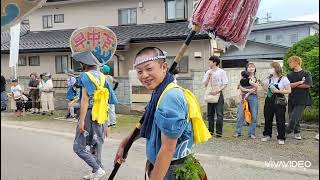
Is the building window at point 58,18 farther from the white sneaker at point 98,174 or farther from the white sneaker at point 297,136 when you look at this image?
the white sneaker at point 98,174

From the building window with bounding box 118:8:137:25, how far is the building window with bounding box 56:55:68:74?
3.33 meters

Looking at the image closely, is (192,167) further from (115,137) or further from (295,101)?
(115,137)

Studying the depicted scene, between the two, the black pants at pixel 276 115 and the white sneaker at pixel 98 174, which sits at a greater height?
the black pants at pixel 276 115

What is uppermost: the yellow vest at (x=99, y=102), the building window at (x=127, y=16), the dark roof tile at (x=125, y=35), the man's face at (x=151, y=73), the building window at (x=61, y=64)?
the building window at (x=127, y=16)

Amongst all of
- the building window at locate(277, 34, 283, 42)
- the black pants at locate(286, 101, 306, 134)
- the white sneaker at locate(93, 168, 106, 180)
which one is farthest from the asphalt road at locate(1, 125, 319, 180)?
the building window at locate(277, 34, 283, 42)

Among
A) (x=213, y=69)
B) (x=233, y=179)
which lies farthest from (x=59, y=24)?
(x=233, y=179)

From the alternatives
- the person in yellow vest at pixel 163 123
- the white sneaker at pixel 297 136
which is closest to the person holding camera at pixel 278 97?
the white sneaker at pixel 297 136

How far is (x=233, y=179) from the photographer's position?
220 inches

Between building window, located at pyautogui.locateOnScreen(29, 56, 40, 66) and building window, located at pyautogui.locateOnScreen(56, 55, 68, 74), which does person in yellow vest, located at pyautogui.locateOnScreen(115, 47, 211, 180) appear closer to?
building window, located at pyautogui.locateOnScreen(56, 55, 68, 74)

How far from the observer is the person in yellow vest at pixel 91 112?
4.98 meters

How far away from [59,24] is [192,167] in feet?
65.4

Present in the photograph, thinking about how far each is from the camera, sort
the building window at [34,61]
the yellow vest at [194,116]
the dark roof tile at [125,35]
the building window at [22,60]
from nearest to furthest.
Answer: the yellow vest at [194,116], the dark roof tile at [125,35], the building window at [34,61], the building window at [22,60]

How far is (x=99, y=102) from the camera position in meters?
5.13

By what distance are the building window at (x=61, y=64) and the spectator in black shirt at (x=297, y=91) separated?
13.9 metres
